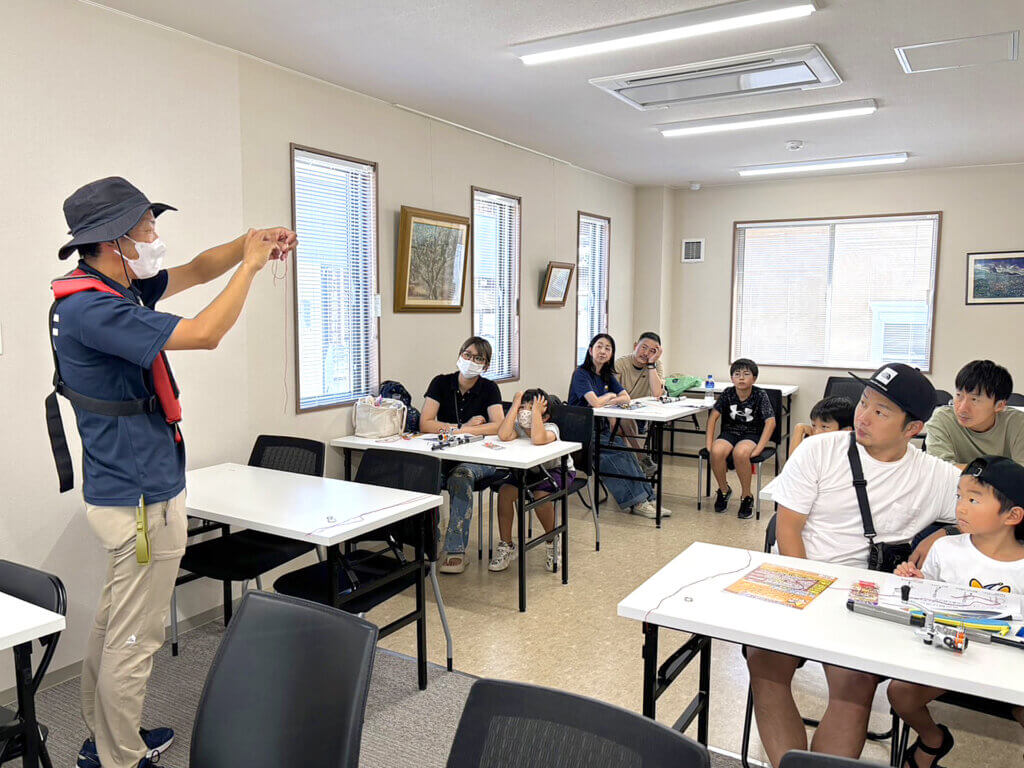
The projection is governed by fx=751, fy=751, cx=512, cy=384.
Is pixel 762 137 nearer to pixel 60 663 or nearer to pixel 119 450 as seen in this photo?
pixel 119 450

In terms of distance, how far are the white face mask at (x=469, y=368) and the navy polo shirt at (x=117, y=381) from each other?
7.44 feet

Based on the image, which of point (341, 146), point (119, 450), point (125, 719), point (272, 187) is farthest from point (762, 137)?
point (125, 719)

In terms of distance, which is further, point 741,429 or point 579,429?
point 741,429

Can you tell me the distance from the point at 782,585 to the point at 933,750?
74 centimetres

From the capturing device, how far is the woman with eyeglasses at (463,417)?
14.0ft

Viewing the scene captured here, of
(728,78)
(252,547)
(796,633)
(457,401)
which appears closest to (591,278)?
(457,401)

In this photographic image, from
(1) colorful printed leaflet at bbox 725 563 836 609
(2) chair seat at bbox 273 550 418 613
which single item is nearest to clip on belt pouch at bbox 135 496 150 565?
(2) chair seat at bbox 273 550 418 613

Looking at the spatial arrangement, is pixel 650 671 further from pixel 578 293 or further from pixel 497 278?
pixel 578 293

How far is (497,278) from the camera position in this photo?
5668 mm

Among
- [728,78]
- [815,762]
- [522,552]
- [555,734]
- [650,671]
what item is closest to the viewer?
[815,762]

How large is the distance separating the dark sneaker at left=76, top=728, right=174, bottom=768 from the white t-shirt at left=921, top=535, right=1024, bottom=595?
94.6 inches

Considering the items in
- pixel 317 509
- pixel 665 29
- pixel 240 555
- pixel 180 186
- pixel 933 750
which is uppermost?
pixel 665 29

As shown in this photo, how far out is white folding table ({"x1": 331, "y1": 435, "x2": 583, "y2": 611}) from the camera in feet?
12.3

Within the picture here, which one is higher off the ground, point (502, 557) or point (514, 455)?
point (514, 455)
